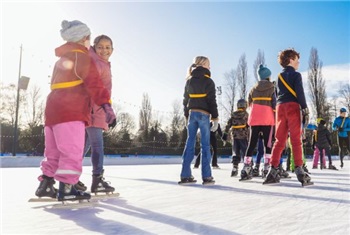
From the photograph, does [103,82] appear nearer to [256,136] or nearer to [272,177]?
[272,177]

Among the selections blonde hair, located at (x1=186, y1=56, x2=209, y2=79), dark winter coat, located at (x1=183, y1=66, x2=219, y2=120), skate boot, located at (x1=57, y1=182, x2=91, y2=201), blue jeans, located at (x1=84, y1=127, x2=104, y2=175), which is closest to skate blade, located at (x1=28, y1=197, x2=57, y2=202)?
skate boot, located at (x1=57, y1=182, x2=91, y2=201)

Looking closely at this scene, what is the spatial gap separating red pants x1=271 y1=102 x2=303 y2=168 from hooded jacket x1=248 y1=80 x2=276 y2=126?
51 centimetres

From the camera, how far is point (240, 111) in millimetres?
6172

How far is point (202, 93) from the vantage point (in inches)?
158

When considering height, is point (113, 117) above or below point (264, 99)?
below

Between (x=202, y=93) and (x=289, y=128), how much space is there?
3.65 ft

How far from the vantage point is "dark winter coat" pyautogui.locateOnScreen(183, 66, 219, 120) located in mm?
3998

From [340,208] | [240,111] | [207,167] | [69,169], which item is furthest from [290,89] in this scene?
[69,169]

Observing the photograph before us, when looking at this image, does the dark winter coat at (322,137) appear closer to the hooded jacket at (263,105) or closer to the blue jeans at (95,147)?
the hooded jacket at (263,105)

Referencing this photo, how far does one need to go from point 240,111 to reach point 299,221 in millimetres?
4443

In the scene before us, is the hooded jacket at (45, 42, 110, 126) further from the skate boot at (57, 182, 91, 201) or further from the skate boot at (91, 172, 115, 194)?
the skate boot at (91, 172, 115, 194)

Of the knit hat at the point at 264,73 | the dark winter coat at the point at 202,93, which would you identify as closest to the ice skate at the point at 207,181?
the dark winter coat at the point at 202,93

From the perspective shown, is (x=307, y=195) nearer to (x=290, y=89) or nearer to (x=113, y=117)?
(x=290, y=89)

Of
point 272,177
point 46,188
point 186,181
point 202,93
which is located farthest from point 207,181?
point 46,188
